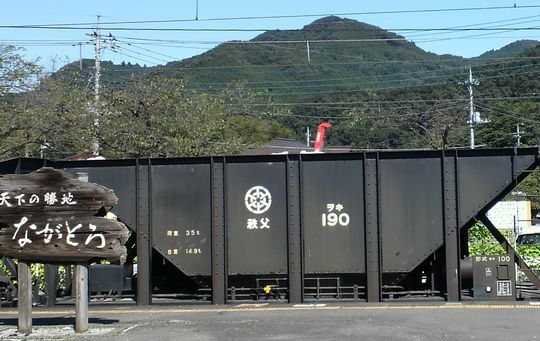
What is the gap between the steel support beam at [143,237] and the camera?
13.4m

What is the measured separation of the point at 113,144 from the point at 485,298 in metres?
18.2

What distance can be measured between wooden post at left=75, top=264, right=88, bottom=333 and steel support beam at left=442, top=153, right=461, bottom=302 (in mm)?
6458

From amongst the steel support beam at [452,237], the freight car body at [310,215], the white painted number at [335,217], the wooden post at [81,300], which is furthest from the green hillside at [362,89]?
the wooden post at [81,300]

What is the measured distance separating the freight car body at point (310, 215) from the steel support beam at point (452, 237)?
0.02 meters

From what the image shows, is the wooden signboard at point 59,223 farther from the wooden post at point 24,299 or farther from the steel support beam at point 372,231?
the steel support beam at point 372,231

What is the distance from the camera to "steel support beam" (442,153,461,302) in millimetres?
12773

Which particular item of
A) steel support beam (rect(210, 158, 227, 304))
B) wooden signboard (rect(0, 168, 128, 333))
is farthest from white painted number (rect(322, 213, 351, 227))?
wooden signboard (rect(0, 168, 128, 333))

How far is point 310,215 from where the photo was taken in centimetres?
1313

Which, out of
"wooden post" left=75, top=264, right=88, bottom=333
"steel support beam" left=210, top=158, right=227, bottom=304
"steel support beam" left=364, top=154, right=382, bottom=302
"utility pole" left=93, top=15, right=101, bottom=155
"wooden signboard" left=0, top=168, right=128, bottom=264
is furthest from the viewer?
"utility pole" left=93, top=15, right=101, bottom=155

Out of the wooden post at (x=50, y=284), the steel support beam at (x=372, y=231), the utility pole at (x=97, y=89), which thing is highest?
the utility pole at (x=97, y=89)

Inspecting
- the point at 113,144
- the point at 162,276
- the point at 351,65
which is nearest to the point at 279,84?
the point at 351,65

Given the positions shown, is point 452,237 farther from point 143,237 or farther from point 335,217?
point 143,237

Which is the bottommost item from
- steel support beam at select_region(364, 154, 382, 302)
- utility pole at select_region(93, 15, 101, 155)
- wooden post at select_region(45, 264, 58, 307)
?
wooden post at select_region(45, 264, 58, 307)

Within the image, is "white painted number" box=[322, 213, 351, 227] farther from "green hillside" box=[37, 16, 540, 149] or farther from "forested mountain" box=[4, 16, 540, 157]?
"green hillside" box=[37, 16, 540, 149]
